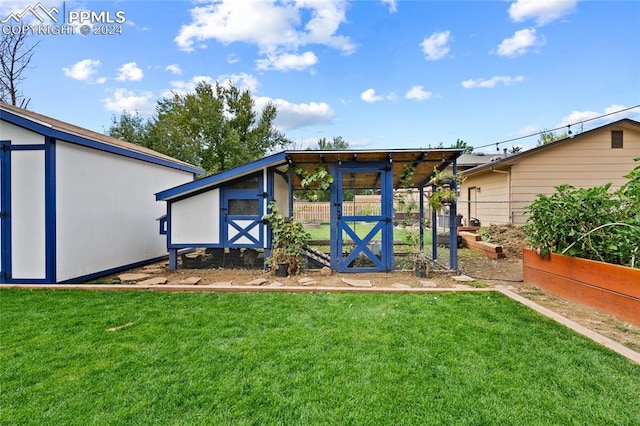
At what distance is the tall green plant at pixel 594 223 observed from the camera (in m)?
3.54

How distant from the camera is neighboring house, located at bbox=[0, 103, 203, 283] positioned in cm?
480

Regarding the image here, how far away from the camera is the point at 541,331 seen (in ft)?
9.93

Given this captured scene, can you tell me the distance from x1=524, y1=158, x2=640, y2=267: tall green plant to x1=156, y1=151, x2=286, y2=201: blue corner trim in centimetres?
439

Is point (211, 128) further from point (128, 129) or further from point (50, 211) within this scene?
point (50, 211)

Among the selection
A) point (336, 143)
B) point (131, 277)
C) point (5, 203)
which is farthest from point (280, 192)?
point (336, 143)

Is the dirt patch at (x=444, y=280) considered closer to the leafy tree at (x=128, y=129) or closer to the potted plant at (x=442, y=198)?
the potted plant at (x=442, y=198)

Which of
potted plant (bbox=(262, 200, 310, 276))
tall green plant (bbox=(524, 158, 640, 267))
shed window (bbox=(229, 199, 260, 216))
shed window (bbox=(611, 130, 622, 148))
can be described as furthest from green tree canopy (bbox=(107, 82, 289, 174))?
tall green plant (bbox=(524, 158, 640, 267))

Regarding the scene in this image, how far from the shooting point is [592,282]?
369cm

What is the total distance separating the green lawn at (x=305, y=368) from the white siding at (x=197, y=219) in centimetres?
249

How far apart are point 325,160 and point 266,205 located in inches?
58.8

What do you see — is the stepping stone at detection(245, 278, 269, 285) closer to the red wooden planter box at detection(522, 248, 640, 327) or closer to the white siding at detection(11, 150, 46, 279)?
the white siding at detection(11, 150, 46, 279)

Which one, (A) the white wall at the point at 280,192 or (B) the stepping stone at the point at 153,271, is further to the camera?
(A) the white wall at the point at 280,192

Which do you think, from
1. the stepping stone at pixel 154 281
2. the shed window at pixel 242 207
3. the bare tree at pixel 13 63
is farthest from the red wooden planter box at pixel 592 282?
the bare tree at pixel 13 63

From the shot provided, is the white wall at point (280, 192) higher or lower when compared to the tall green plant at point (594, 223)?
higher
